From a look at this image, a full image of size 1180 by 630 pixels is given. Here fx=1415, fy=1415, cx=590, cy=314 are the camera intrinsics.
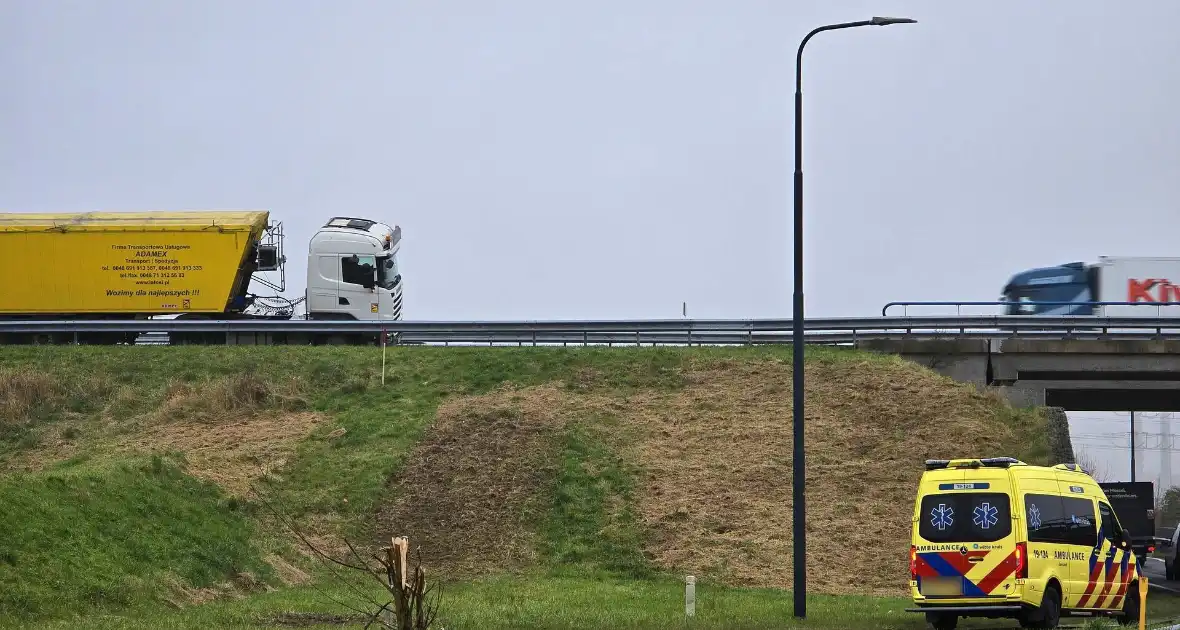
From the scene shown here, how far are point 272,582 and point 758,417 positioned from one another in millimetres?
11823

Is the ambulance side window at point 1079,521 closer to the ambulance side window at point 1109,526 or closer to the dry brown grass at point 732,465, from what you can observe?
the ambulance side window at point 1109,526

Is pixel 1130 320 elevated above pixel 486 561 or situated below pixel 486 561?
above

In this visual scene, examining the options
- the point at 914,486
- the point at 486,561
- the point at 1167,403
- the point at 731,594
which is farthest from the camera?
the point at 1167,403

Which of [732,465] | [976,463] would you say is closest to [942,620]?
[976,463]

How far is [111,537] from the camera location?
21.8m

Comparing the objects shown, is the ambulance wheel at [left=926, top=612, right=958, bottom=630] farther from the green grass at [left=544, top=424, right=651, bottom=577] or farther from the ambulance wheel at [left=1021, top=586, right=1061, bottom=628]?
the green grass at [left=544, top=424, right=651, bottom=577]

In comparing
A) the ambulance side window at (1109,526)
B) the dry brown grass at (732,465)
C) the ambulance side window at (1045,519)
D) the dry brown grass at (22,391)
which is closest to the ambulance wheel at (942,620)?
the ambulance side window at (1045,519)

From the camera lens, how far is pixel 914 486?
90.9 feet

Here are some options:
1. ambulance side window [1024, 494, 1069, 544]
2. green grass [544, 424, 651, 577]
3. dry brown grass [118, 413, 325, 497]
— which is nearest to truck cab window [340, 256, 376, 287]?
dry brown grass [118, 413, 325, 497]

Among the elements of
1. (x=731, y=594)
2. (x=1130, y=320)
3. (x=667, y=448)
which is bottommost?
(x=731, y=594)

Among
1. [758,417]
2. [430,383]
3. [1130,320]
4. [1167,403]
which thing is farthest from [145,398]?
[1167,403]

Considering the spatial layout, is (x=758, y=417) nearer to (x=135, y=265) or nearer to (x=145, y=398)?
(x=145, y=398)

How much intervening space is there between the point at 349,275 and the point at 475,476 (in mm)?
13816

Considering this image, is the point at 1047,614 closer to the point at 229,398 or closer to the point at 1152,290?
the point at 229,398
